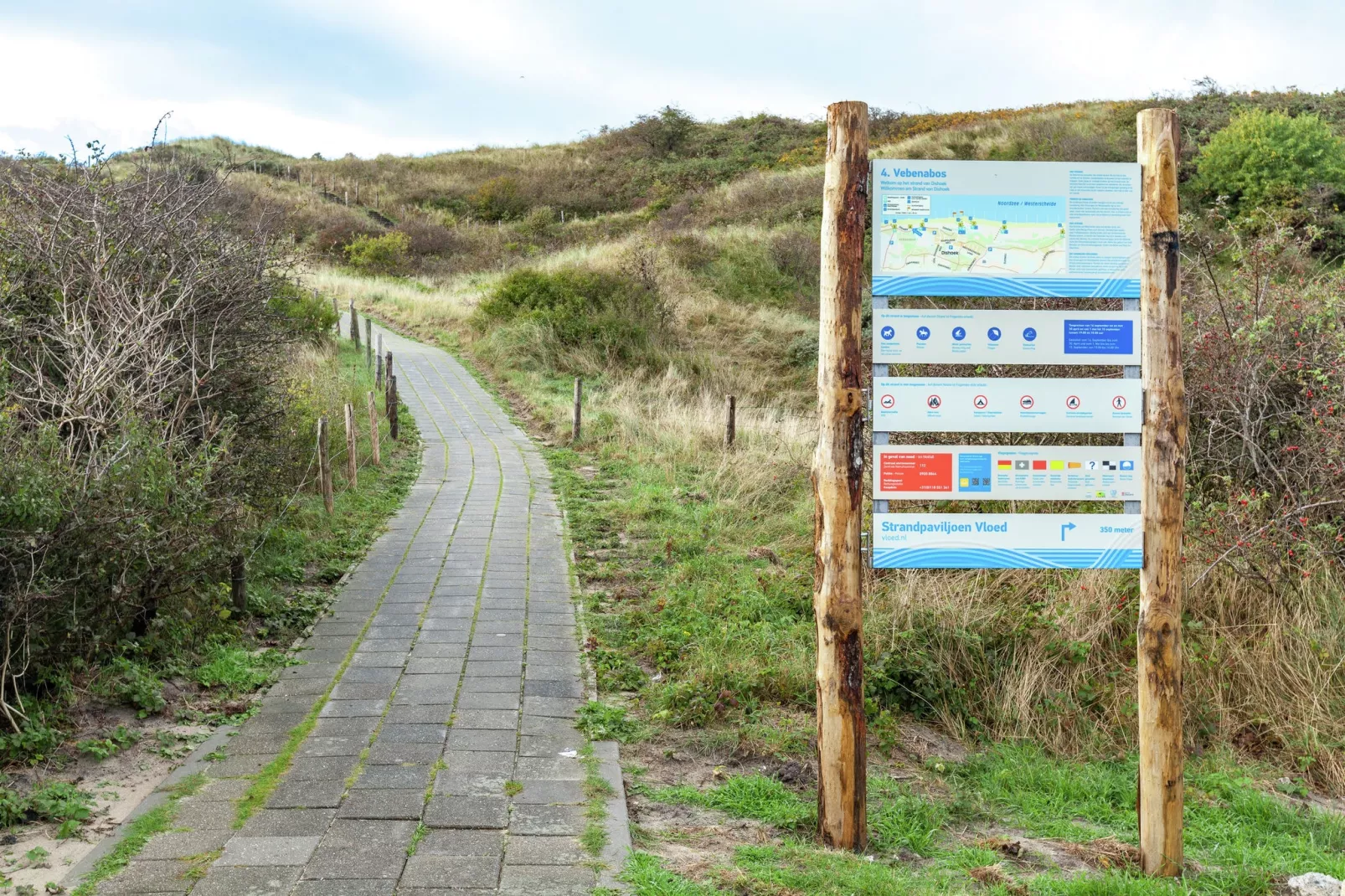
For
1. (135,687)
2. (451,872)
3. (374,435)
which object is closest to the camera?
(451,872)

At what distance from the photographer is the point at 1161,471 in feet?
13.6

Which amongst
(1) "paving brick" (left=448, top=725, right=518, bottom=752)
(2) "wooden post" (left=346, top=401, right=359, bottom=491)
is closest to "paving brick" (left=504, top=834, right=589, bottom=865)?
(1) "paving brick" (left=448, top=725, right=518, bottom=752)

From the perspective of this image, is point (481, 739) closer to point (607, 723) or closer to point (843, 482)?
point (607, 723)

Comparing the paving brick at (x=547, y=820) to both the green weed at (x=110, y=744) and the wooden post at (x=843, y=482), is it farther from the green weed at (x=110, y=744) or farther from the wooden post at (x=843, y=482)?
the green weed at (x=110, y=744)

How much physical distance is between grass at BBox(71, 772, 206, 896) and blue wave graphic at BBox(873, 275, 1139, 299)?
3539 millimetres


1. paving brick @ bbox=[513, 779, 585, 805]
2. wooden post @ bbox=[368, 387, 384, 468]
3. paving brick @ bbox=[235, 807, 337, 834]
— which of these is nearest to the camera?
paving brick @ bbox=[235, 807, 337, 834]

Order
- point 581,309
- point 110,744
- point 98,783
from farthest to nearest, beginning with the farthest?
point 581,309 < point 110,744 < point 98,783

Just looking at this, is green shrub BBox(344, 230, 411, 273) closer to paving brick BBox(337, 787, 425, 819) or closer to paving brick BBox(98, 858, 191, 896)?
paving brick BBox(337, 787, 425, 819)

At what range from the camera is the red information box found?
14.1 ft


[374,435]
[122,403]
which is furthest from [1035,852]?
[374,435]

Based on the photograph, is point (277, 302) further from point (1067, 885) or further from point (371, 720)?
point (1067, 885)

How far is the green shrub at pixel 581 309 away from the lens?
22812 mm

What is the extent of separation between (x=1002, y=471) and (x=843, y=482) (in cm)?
70

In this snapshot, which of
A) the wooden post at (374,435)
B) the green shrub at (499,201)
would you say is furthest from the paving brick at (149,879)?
the green shrub at (499,201)
